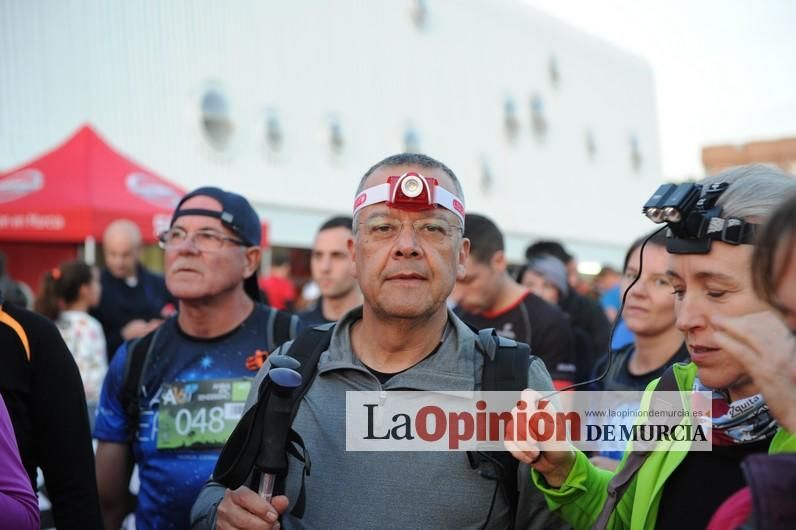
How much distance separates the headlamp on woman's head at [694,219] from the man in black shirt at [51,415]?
202 cm

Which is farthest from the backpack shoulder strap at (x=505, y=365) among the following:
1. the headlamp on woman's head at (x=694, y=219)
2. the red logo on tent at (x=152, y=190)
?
the red logo on tent at (x=152, y=190)

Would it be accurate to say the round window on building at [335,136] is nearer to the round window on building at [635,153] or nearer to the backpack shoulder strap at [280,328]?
the backpack shoulder strap at [280,328]

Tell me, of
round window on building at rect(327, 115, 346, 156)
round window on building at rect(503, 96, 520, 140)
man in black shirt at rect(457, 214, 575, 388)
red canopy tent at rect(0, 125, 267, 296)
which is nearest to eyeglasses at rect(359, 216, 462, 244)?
man in black shirt at rect(457, 214, 575, 388)

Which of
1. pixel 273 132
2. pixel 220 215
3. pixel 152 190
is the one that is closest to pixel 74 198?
pixel 152 190

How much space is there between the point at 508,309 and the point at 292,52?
14335 mm

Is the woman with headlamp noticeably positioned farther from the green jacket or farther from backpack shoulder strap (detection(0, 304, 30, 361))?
backpack shoulder strap (detection(0, 304, 30, 361))

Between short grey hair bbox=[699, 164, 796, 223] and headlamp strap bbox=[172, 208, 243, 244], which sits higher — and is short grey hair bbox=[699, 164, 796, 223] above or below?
below

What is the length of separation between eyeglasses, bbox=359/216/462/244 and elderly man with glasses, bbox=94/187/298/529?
4.02ft

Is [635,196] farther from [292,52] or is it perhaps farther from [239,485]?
[239,485]

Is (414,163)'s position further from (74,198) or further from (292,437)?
(74,198)

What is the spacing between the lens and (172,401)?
3.40 meters

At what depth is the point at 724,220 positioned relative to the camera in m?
1.95

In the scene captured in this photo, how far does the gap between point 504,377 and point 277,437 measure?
696mm

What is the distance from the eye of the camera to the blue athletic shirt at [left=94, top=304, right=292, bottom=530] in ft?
10.8
